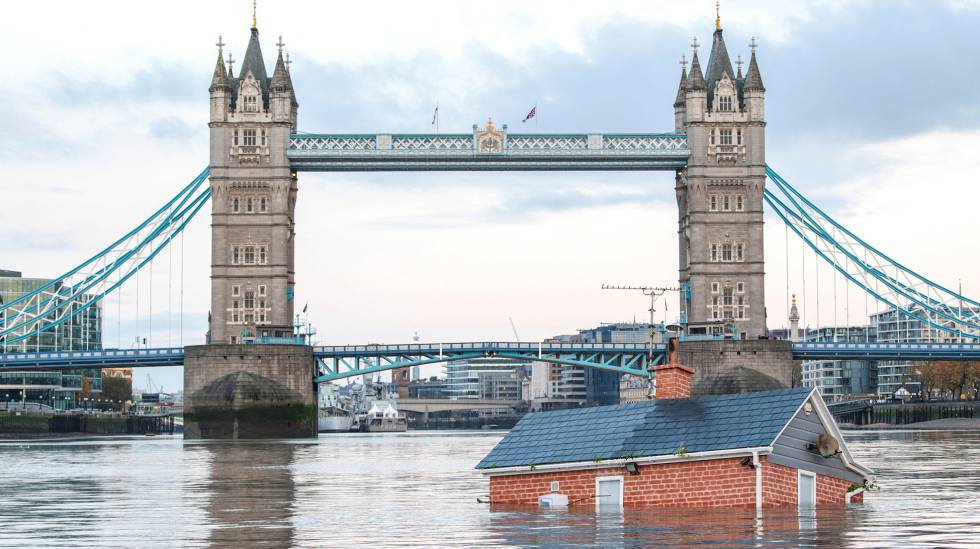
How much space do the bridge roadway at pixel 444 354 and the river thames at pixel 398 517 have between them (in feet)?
254

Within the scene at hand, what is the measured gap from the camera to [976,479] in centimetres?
4725

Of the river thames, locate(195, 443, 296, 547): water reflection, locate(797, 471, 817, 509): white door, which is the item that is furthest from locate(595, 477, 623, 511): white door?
locate(195, 443, 296, 547): water reflection

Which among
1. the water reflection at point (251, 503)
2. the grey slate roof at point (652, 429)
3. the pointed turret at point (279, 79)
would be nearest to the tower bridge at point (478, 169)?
the pointed turret at point (279, 79)

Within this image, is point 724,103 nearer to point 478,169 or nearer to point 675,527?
point 478,169

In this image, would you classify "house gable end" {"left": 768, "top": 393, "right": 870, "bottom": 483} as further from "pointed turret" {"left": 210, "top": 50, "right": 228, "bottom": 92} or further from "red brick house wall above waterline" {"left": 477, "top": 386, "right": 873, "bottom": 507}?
"pointed turret" {"left": 210, "top": 50, "right": 228, "bottom": 92}

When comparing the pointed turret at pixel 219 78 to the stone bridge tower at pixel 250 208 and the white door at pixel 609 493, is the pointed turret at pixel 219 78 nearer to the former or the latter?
the stone bridge tower at pixel 250 208

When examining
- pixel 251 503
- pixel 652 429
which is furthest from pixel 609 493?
pixel 251 503

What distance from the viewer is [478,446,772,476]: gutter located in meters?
31.8

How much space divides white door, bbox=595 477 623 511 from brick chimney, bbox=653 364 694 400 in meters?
2.23

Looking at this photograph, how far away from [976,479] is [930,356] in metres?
93.2

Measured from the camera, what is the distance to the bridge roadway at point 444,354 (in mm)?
135250

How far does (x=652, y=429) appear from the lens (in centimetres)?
3384

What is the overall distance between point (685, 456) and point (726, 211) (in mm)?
106499

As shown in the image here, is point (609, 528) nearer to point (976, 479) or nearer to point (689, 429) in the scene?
point (689, 429)
